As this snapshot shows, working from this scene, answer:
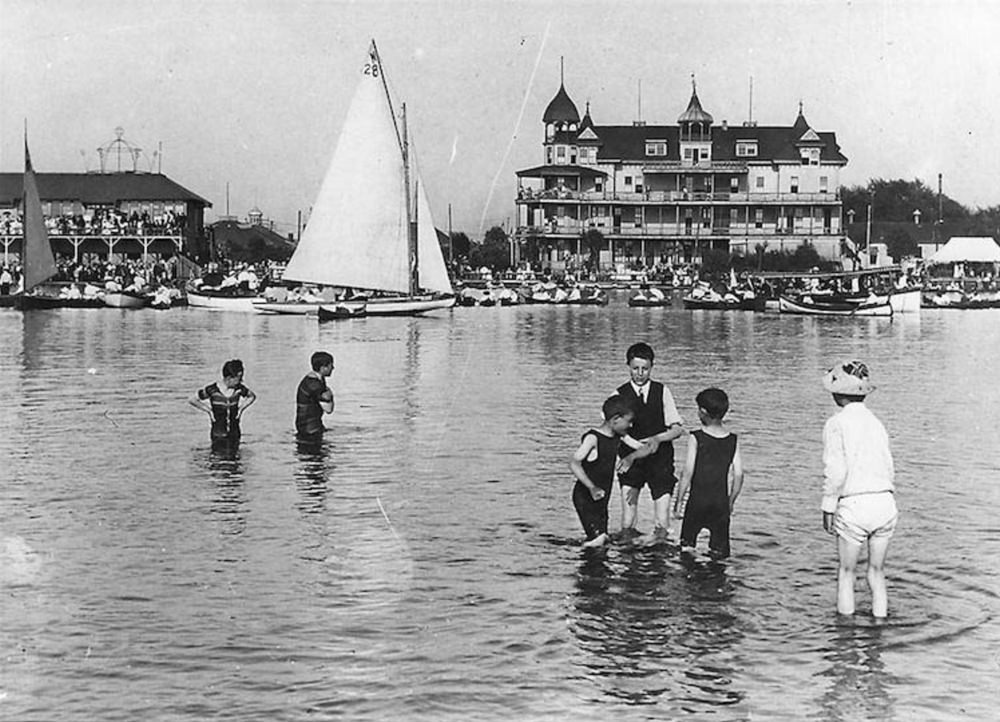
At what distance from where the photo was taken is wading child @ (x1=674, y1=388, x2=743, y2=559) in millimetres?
9875

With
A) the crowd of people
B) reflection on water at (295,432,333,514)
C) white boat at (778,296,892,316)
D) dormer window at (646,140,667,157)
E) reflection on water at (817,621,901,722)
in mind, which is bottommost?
reflection on water at (817,621,901,722)

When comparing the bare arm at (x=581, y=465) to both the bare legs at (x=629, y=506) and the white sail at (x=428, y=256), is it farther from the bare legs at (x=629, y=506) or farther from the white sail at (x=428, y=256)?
the white sail at (x=428, y=256)

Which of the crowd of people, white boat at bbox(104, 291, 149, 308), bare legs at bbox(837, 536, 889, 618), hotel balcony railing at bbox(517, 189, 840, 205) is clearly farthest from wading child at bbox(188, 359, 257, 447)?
hotel balcony railing at bbox(517, 189, 840, 205)

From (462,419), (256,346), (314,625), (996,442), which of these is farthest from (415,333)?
(314,625)

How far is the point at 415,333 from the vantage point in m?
50.9

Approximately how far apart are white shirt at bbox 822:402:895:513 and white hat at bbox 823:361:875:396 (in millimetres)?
116

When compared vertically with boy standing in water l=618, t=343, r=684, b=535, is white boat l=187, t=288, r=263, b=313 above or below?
above

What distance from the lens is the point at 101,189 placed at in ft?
349

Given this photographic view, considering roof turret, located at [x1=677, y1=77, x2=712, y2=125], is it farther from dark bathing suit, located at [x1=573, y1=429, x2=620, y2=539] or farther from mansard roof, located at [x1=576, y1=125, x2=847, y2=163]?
dark bathing suit, located at [x1=573, y1=429, x2=620, y2=539]

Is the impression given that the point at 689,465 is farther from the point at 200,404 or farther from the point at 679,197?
the point at 679,197

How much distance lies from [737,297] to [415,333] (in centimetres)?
4026

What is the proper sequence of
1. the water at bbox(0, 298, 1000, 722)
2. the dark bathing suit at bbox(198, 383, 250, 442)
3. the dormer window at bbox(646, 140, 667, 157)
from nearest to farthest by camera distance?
1. the water at bbox(0, 298, 1000, 722)
2. the dark bathing suit at bbox(198, 383, 250, 442)
3. the dormer window at bbox(646, 140, 667, 157)

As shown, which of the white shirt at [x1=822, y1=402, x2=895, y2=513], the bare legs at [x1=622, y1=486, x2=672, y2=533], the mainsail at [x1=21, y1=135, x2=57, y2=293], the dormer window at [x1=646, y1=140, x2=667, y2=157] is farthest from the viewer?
the dormer window at [x1=646, y1=140, x2=667, y2=157]

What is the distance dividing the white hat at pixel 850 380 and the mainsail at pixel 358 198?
49517mm
